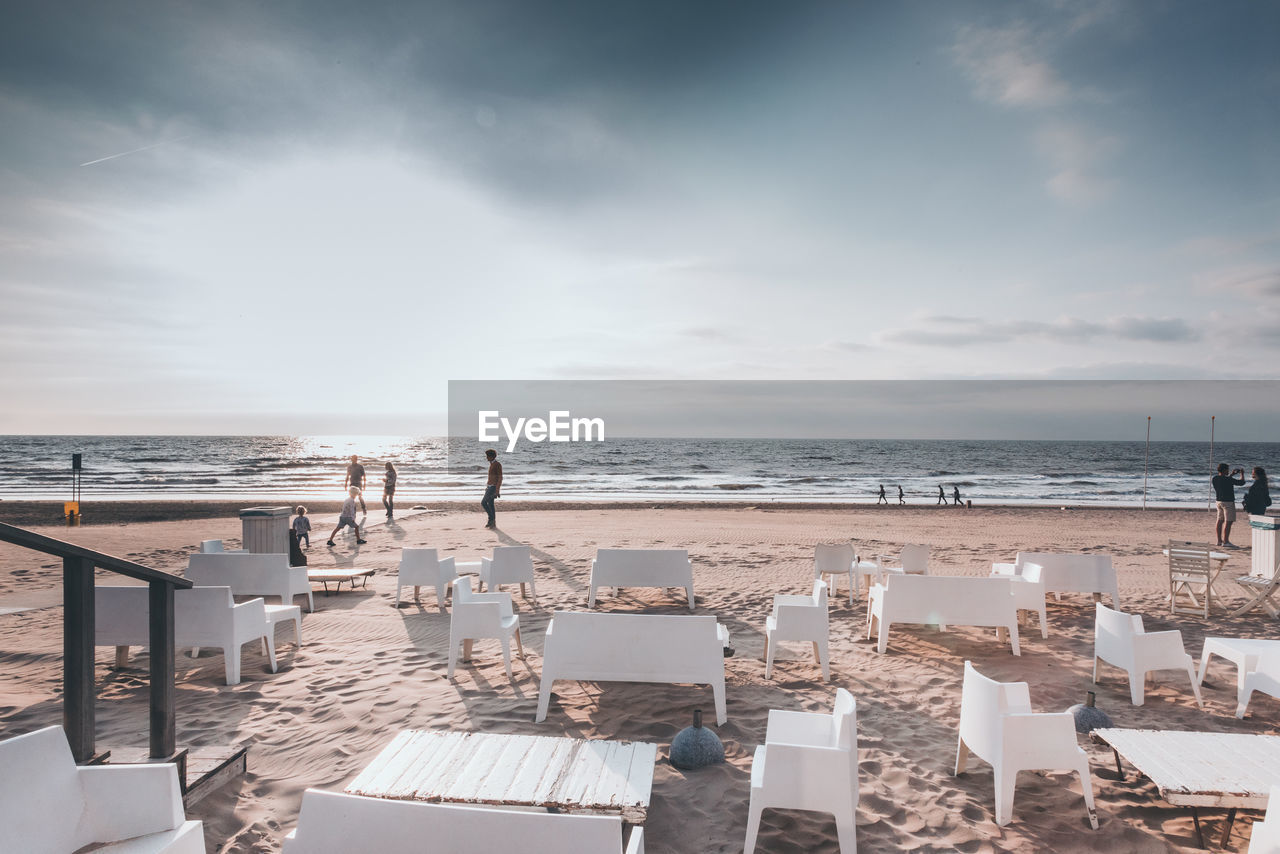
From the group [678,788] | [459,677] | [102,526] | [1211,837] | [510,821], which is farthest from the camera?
[102,526]

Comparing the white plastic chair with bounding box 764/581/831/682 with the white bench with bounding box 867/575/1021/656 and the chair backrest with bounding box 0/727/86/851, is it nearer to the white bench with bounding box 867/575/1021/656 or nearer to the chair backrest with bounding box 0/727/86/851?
the white bench with bounding box 867/575/1021/656

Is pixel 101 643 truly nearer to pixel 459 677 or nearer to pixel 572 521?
pixel 459 677

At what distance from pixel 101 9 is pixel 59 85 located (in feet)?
4.72

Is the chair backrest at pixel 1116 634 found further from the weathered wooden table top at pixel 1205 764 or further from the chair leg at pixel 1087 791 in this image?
the chair leg at pixel 1087 791

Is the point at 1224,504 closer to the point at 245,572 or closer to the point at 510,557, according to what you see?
the point at 510,557

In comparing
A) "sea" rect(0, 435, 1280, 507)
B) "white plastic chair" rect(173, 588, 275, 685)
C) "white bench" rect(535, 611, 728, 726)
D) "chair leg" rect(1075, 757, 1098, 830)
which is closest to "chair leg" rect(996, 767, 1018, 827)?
"chair leg" rect(1075, 757, 1098, 830)

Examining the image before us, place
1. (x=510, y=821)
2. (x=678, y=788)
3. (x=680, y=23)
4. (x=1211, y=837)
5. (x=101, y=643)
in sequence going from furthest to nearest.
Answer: (x=680, y=23) → (x=101, y=643) → (x=678, y=788) → (x=1211, y=837) → (x=510, y=821)

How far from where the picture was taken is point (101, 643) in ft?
16.4

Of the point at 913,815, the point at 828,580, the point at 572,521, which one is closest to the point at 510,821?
the point at 913,815

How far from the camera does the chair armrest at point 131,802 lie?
237 cm

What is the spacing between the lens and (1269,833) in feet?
7.50

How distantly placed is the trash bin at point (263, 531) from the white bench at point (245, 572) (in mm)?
1977

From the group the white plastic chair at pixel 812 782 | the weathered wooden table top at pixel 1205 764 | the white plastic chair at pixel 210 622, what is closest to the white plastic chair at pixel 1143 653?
the weathered wooden table top at pixel 1205 764

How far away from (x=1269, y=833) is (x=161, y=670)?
4.74 metres
